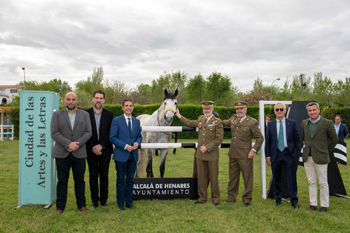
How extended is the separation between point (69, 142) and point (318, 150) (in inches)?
162

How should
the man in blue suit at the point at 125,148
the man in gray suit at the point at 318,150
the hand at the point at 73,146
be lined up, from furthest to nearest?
the man in gray suit at the point at 318,150 → the man in blue suit at the point at 125,148 → the hand at the point at 73,146

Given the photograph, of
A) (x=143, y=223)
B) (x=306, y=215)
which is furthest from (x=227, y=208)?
(x=143, y=223)

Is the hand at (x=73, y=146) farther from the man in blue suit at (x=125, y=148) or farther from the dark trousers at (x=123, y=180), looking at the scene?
the dark trousers at (x=123, y=180)

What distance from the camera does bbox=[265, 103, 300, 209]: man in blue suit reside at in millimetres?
4102

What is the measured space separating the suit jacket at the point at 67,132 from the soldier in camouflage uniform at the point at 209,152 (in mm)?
1950

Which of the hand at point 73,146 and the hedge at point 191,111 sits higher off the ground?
the hedge at point 191,111

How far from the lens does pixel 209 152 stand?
4133 millimetres

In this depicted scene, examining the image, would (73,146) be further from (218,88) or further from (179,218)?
(218,88)

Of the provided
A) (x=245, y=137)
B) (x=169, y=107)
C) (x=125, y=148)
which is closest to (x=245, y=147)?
(x=245, y=137)

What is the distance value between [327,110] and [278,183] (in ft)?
68.3

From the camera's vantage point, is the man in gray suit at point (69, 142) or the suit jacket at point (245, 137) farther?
the suit jacket at point (245, 137)

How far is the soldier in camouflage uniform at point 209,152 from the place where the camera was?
4062 mm

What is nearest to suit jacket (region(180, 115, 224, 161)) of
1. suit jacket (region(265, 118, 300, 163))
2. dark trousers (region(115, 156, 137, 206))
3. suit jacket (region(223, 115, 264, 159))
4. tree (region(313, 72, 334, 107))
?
suit jacket (region(223, 115, 264, 159))

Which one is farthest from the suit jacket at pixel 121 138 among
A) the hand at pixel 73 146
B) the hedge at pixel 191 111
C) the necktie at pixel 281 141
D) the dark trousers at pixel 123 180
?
the hedge at pixel 191 111
